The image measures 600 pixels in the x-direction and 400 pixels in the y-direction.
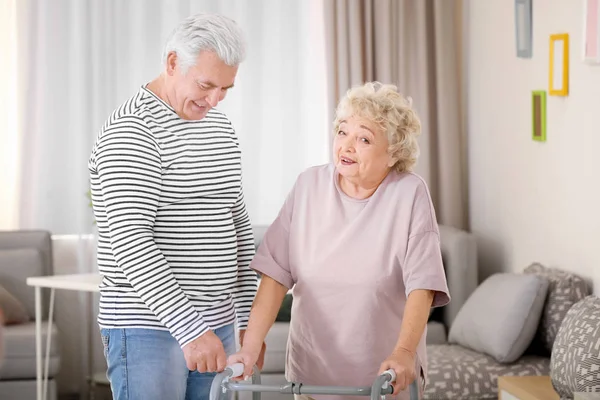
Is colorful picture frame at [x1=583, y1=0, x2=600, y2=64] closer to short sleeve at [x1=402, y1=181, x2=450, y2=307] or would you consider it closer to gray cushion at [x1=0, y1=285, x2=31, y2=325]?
short sleeve at [x1=402, y1=181, x2=450, y2=307]

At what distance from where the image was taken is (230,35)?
2.01 meters

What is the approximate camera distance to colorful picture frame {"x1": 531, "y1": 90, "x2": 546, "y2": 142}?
4070 mm

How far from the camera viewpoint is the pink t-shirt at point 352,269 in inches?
81.5

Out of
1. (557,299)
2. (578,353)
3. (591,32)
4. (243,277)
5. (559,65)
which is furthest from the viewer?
(559,65)

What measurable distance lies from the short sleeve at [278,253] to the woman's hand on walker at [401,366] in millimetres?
327

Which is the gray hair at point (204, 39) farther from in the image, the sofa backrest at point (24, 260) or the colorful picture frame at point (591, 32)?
the sofa backrest at point (24, 260)

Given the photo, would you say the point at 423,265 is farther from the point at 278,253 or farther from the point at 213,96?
the point at 213,96

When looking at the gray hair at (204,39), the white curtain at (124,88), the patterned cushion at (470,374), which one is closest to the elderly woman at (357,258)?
the gray hair at (204,39)

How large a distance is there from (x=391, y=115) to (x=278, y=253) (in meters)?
0.41

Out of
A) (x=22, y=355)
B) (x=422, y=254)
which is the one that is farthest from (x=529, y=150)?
(x=22, y=355)

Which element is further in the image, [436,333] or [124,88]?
[124,88]

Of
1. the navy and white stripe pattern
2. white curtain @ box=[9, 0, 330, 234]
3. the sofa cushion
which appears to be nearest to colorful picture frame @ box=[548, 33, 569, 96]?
white curtain @ box=[9, 0, 330, 234]

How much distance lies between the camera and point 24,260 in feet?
15.6

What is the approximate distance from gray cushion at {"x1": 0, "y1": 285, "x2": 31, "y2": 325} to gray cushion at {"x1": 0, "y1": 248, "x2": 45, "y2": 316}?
0.16 ft
